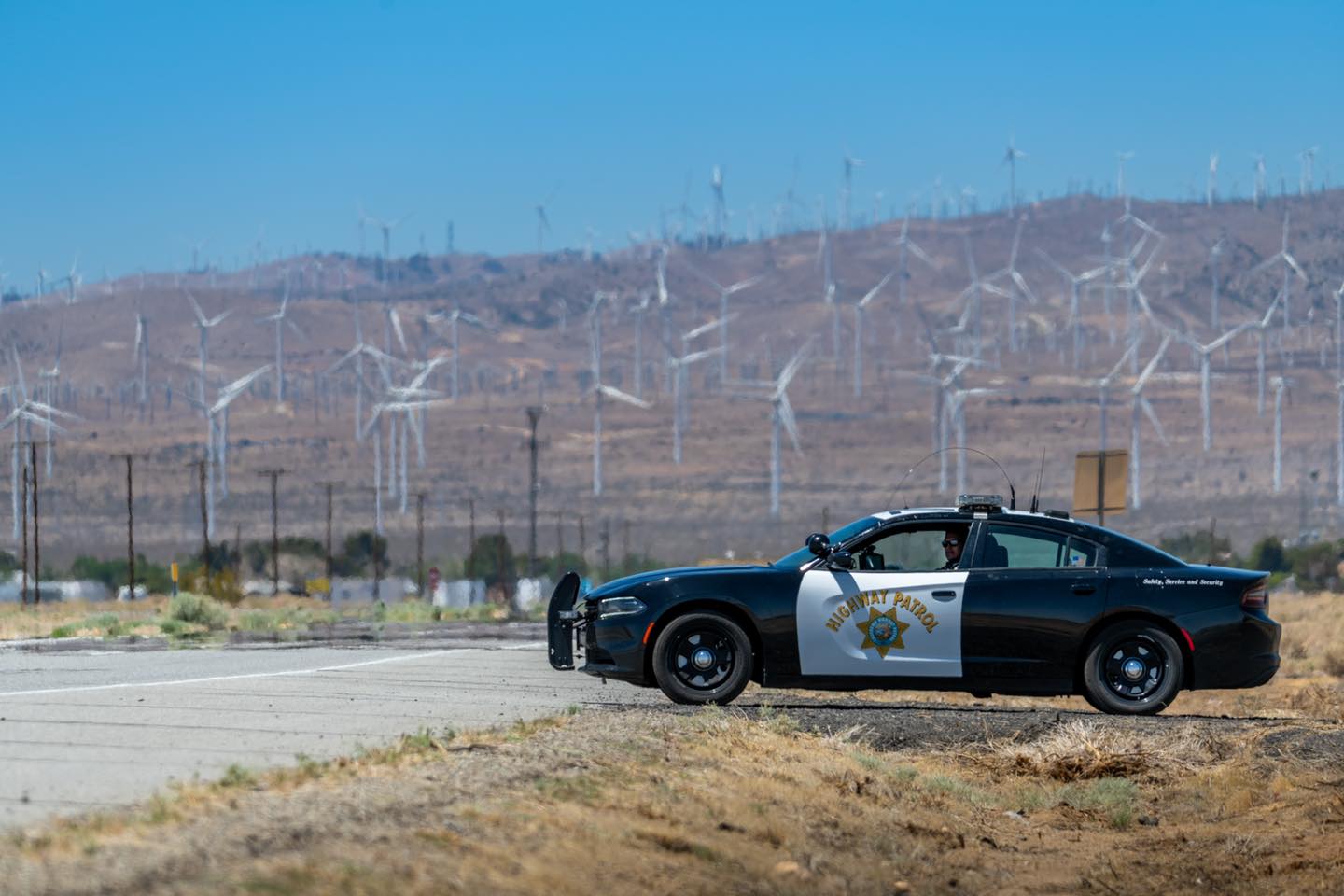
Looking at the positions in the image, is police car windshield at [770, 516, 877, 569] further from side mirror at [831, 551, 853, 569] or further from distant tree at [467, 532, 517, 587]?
distant tree at [467, 532, 517, 587]

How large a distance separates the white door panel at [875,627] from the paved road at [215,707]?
1827mm

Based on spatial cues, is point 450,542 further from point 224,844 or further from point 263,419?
point 224,844

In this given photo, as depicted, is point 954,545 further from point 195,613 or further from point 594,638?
point 195,613

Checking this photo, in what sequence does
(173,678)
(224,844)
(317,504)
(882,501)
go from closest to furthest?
(224,844) → (173,678) → (882,501) → (317,504)

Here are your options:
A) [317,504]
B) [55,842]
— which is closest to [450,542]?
[317,504]

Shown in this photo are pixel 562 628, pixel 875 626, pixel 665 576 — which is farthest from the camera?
pixel 562 628

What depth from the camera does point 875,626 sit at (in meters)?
14.6

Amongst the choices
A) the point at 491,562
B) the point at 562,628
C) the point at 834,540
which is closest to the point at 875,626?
the point at 834,540

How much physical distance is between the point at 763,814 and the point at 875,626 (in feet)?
15.5

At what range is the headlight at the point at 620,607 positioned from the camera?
48.6 feet

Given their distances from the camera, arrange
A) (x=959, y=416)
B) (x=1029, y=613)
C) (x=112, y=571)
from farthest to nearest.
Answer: (x=112, y=571) → (x=959, y=416) → (x=1029, y=613)

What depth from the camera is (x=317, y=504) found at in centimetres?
15175

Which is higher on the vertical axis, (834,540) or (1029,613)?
(834,540)

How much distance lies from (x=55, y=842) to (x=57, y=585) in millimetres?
91571
